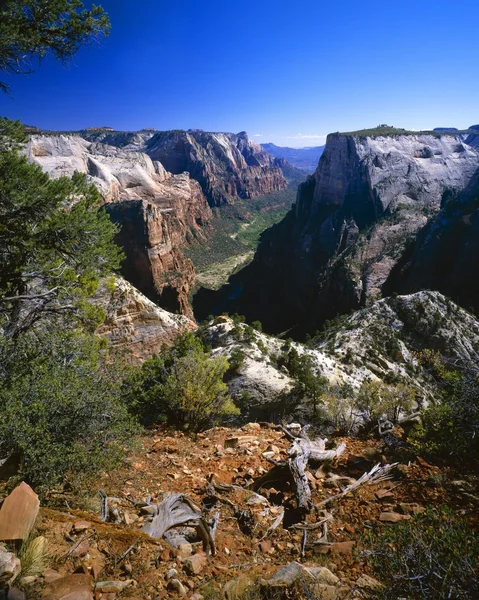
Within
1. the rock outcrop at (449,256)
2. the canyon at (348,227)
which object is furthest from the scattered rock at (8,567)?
the canyon at (348,227)

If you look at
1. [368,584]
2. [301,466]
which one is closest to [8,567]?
[368,584]

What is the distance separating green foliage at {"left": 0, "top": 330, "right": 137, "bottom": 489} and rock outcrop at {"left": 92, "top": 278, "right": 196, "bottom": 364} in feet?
39.8

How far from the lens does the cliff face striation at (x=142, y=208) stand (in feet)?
200

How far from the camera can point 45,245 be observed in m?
9.29

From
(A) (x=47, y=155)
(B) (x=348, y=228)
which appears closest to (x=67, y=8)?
(B) (x=348, y=228)

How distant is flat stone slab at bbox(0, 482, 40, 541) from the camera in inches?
156

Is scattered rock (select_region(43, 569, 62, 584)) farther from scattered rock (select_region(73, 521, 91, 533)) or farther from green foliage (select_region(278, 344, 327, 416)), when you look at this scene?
green foliage (select_region(278, 344, 327, 416))

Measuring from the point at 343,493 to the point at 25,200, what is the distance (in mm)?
9744

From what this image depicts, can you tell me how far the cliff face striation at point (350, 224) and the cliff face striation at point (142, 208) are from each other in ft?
62.4

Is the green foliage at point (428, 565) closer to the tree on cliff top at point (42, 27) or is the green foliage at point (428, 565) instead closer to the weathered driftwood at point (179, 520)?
the weathered driftwood at point (179, 520)

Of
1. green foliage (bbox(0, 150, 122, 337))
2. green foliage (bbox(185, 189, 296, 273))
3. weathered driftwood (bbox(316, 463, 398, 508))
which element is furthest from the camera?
green foliage (bbox(185, 189, 296, 273))

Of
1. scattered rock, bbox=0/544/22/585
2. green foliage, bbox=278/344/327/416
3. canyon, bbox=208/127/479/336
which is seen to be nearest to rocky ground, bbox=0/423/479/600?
scattered rock, bbox=0/544/22/585

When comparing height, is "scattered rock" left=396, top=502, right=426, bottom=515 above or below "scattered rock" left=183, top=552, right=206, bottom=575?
below

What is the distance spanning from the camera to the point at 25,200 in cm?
826
